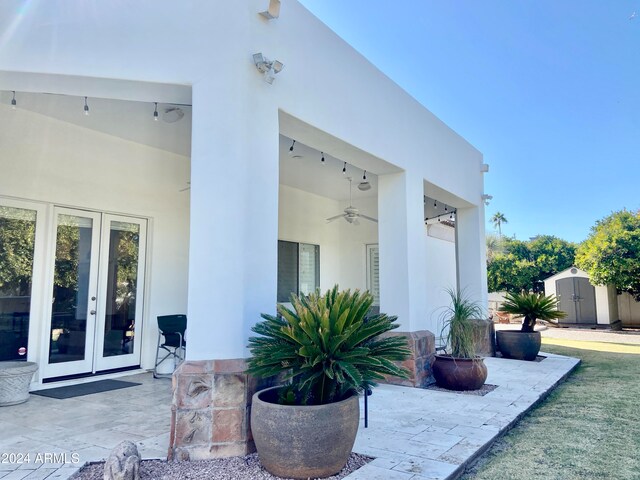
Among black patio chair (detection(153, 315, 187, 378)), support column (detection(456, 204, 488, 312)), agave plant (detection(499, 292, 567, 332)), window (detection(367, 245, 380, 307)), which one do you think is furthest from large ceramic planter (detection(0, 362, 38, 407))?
agave plant (detection(499, 292, 567, 332))

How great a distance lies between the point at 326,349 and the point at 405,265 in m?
3.07

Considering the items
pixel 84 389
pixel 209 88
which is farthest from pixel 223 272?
pixel 84 389

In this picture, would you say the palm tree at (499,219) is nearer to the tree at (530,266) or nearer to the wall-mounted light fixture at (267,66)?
the tree at (530,266)

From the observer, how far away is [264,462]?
2.96 metres

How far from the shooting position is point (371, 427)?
4.04 m

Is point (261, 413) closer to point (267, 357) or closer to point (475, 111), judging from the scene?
point (267, 357)

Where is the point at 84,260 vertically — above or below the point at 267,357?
above

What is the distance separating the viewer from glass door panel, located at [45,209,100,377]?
5.55m

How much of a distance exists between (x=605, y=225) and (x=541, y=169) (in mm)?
7019

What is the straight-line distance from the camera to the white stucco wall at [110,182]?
5.23m

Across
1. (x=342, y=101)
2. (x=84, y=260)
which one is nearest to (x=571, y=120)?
(x=342, y=101)

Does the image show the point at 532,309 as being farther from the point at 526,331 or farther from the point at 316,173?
the point at 316,173

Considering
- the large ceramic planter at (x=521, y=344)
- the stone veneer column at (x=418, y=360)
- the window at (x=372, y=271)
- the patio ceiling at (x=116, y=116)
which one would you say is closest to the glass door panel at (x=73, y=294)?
the patio ceiling at (x=116, y=116)

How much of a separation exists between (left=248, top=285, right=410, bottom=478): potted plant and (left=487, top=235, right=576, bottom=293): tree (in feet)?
→ 64.8
